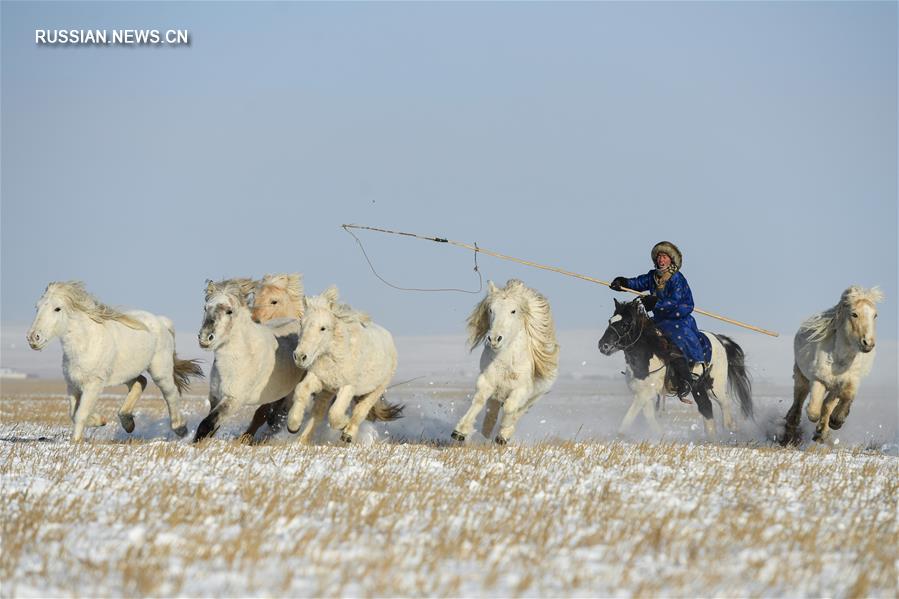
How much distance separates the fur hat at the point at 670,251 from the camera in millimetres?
13891

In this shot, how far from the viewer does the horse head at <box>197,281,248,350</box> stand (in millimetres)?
11375

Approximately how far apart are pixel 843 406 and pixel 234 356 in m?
7.05

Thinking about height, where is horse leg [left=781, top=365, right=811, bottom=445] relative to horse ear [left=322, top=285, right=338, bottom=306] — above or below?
below

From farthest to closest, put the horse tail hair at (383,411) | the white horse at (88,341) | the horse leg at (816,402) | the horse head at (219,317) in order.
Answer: the horse tail hair at (383,411)
the horse leg at (816,402)
the white horse at (88,341)
the horse head at (219,317)

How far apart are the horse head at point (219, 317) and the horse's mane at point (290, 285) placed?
83.5 inches

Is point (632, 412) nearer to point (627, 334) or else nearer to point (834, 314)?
point (627, 334)

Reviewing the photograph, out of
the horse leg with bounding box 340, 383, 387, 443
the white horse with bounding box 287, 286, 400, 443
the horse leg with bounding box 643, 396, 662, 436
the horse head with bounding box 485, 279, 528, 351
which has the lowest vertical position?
the horse leg with bounding box 643, 396, 662, 436

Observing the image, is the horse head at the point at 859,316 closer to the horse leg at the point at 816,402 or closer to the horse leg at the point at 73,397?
the horse leg at the point at 816,402

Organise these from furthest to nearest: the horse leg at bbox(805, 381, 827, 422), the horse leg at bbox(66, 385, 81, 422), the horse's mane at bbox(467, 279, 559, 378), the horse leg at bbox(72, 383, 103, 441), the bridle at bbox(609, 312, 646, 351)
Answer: the bridle at bbox(609, 312, 646, 351), the horse leg at bbox(805, 381, 827, 422), the horse's mane at bbox(467, 279, 559, 378), the horse leg at bbox(66, 385, 81, 422), the horse leg at bbox(72, 383, 103, 441)

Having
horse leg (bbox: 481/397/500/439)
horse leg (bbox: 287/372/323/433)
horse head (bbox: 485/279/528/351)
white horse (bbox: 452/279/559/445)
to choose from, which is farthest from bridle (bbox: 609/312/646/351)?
horse leg (bbox: 287/372/323/433)

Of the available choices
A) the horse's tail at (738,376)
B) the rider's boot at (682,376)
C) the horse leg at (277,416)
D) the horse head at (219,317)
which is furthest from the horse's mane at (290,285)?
the horse's tail at (738,376)

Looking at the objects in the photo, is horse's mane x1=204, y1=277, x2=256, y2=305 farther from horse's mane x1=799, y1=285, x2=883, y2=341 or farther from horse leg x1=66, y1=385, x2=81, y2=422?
horse's mane x1=799, y1=285, x2=883, y2=341

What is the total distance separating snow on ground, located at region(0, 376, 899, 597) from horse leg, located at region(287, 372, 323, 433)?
0.95 m

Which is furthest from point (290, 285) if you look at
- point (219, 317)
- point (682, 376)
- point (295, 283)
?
point (682, 376)
